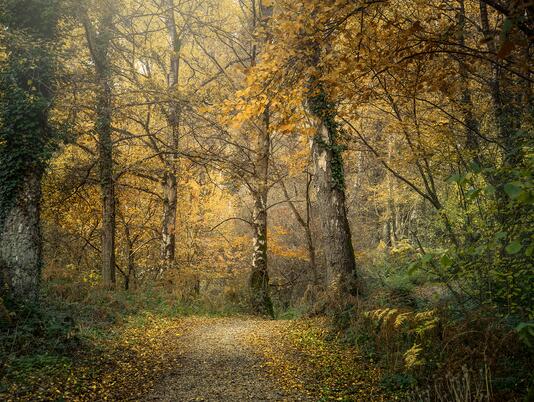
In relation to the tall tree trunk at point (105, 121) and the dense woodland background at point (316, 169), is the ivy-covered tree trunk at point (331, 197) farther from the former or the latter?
the tall tree trunk at point (105, 121)

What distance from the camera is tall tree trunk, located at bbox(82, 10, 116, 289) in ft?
33.6

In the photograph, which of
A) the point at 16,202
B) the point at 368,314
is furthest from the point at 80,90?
the point at 368,314

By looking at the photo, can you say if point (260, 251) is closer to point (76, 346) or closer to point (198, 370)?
point (198, 370)

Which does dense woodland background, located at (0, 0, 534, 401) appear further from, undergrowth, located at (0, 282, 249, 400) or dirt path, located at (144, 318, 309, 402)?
dirt path, located at (144, 318, 309, 402)

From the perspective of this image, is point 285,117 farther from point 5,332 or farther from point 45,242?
point 45,242

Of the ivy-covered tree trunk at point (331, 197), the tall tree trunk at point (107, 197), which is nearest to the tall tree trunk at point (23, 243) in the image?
the tall tree trunk at point (107, 197)

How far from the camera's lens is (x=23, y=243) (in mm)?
7277

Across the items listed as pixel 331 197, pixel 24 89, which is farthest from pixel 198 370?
pixel 24 89

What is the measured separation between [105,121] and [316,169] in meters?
5.59

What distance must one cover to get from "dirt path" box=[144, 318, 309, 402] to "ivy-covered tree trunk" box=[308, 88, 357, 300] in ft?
7.50

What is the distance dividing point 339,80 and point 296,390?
4.19 m

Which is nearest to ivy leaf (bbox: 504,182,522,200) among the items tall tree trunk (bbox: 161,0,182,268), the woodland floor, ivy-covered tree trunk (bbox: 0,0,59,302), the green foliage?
the woodland floor

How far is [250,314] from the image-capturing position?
13.2 meters

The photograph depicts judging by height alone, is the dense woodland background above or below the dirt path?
above
